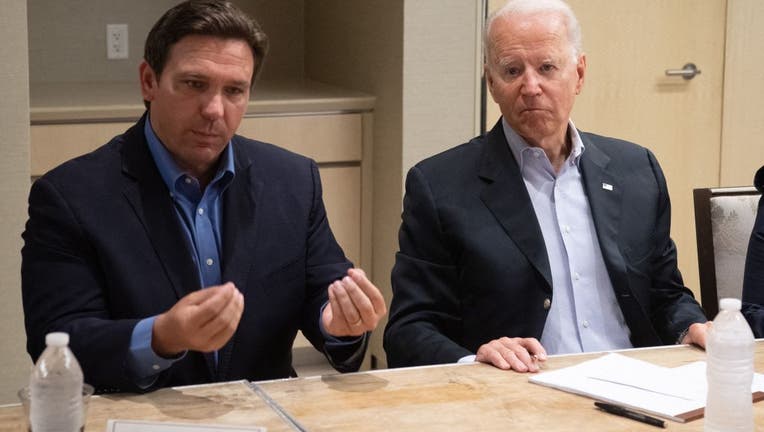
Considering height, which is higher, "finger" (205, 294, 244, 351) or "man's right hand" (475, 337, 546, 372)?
"finger" (205, 294, 244, 351)

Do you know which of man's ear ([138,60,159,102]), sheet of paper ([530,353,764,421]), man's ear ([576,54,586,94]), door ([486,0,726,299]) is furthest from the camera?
door ([486,0,726,299])

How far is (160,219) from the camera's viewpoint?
7.09ft

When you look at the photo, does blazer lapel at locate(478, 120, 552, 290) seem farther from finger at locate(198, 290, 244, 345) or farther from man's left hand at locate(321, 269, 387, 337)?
finger at locate(198, 290, 244, 345)

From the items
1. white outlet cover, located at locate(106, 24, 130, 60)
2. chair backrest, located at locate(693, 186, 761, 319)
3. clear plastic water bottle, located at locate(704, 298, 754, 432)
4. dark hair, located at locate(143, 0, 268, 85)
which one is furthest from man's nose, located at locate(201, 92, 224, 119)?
white outlet cover, located at locate(106, 24, 130, 60)

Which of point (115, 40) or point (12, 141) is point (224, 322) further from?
point (115, 40)

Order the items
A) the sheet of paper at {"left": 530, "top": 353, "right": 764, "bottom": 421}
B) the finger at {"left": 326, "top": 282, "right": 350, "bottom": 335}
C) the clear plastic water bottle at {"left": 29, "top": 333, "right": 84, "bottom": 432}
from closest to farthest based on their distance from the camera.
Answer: the clear plastic water bottle at {"left": 29, "top": 333, "right": 84, "bottom": 432}, the sheet of paper at {"left": 530, "top": 353, "right": 764, "bottom": 421}, the finger at {"left": 326, "top": 282, "right": 350, "bottom": 335}

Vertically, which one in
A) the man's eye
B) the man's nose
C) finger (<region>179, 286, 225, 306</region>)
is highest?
the man's eye

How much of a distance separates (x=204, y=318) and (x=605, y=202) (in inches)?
42.1

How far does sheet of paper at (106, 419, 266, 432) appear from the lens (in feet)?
5.68


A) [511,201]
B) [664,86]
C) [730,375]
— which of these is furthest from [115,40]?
[730,375]

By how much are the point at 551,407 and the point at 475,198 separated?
703 mm

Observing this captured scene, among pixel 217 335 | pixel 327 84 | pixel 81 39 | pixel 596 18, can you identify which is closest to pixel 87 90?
pixel 81 39

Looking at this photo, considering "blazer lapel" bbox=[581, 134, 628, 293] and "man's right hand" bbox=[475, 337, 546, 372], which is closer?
"man's right hand" bbox=[475, 337, 546, 372]

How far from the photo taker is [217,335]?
185 cm
